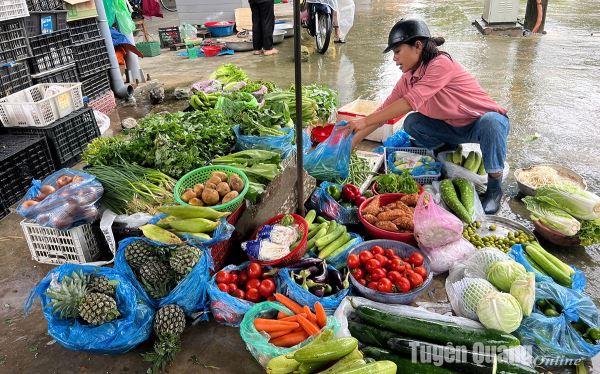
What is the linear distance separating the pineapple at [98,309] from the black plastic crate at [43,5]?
4.15 meters

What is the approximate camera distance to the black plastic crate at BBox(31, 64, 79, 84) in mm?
4926

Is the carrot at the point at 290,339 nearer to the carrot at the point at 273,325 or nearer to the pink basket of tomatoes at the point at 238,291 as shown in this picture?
the carrot at the point at 273,325

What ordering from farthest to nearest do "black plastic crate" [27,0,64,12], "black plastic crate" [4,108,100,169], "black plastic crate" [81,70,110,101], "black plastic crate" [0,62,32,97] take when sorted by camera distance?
"black plastic crate" [81,70,110,101] → "black plastic crate" [27,0,64,12] → "black plastic crate" [0,62,32,97] → "black plastic crate" [4,108,100,169]

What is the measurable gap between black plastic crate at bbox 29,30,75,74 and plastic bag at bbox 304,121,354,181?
3568mm

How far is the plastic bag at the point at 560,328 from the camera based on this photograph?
7.39ft

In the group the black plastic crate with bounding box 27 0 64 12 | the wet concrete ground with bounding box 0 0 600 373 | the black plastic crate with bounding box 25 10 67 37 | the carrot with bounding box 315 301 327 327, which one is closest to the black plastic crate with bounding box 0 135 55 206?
the wet concrete ground with bounding box 0 0 600 373

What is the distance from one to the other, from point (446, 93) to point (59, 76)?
466cm

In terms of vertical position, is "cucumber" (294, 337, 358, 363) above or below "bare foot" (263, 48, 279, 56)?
below

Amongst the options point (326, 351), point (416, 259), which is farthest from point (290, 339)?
point (416, 259)

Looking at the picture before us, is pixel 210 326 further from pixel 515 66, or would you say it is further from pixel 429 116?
pixel 515 66

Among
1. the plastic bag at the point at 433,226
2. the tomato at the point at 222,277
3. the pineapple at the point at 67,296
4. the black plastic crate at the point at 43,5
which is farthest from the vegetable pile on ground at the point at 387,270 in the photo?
the black plastic crate at the point at 43,5

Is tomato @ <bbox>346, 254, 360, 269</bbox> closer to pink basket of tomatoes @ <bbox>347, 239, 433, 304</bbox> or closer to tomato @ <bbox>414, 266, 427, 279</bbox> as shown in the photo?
pink basket of tomatoes @ <bbox>347, 239, 433, 304</bbox>

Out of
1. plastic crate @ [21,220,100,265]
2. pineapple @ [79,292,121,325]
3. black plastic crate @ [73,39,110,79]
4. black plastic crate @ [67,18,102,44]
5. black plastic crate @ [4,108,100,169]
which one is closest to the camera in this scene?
pineapple @ [79,292,121,325]

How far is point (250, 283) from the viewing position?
2648mm
